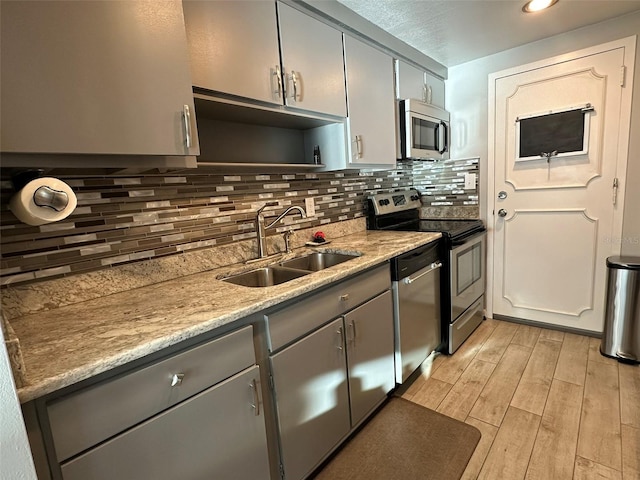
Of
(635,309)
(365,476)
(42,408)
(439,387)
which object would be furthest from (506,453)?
(42,408)

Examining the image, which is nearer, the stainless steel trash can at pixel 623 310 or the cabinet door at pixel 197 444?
the cabinet door at pixel 197 444

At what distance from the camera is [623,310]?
2.12 meters

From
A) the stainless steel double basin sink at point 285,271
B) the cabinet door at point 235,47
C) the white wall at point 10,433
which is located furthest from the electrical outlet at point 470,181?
the white wall at point 10,433

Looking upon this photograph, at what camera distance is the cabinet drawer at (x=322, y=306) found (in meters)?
1.16

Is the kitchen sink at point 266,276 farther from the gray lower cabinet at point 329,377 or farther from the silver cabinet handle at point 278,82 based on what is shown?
the silver cabinet handle at point 278,82

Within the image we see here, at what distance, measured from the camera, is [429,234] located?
84.8 inches

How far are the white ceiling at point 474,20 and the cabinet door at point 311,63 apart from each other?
265mm

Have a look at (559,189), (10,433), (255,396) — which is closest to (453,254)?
(559,189)

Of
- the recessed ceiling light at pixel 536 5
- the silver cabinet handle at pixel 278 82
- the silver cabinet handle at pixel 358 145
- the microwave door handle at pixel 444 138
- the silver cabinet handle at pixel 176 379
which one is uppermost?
the recessed ceiling light at pixel 536 5

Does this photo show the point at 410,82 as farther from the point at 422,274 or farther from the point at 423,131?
the point at 422,274

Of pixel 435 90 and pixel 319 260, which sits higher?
pixel 435 90

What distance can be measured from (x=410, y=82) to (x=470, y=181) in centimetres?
103

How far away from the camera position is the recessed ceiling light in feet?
5.99

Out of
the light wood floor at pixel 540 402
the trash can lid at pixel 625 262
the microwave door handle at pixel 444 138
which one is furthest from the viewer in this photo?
the microwave door handle at pixel 444 138
